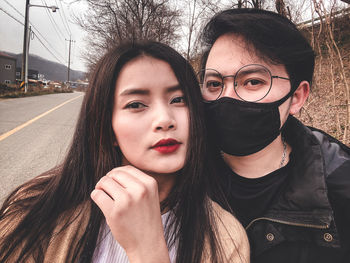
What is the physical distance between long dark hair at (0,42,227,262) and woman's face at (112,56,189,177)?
0.19ft

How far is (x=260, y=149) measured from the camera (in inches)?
60.0

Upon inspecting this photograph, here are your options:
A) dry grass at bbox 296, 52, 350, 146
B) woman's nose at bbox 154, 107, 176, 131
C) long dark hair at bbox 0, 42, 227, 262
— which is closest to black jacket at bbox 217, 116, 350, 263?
long dark hair at bbox 0, 42, 227, 262

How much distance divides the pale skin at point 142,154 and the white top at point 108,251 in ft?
1.29

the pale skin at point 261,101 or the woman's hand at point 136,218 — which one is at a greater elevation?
the pale skin at point 261,101

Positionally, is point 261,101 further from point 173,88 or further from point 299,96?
point 173,88

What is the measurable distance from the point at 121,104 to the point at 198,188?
0.67 metres

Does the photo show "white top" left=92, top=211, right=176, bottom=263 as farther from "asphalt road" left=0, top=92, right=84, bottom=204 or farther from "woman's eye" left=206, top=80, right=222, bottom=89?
"asphalt road" left=0, top=92, right=84, bottom=204

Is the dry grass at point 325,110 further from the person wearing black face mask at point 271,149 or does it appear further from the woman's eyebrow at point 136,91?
the woman's eyebrow at point 136,91

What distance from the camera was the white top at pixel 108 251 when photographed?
128 cm

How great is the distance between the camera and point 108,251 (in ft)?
4.27

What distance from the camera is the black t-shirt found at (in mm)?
1520

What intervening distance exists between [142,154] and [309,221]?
104cm

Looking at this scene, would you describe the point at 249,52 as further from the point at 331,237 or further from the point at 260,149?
the point at 331,237

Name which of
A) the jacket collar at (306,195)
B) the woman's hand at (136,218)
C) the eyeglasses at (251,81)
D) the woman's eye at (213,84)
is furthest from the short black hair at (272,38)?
the woman's hand at (136,218)
